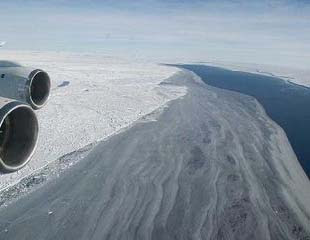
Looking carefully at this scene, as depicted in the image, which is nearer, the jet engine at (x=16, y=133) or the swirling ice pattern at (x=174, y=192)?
the jet engine at (x=16, y=133)

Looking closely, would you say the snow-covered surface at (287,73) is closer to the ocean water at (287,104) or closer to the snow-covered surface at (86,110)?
the ocean water at (287,104)

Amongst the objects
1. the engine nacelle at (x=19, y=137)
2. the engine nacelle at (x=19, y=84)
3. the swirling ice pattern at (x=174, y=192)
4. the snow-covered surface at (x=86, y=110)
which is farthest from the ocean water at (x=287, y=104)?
the engine nacelle at (x=19, y=137)

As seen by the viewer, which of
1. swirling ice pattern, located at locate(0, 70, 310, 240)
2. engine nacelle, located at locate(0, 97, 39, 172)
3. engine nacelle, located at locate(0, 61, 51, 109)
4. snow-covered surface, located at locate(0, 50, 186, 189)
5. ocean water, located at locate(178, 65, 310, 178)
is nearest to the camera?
engine nacelle, located at locate(0, 97, 39, 172)

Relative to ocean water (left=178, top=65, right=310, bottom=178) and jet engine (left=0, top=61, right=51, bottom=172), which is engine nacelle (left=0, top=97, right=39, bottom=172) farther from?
ocean water (left=178, top=65, right=310, bottom=178)

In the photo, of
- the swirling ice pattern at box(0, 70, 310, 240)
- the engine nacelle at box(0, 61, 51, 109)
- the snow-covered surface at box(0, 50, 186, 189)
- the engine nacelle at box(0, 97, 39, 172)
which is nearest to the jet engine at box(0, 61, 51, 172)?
the engine nacelle at box(0, 97, 39, 172)

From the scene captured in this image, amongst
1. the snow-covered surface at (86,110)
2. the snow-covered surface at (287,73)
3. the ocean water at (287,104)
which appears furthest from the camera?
the snow-covered surface at (287,73)

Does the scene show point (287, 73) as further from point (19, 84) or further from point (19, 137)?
point (19, 137)

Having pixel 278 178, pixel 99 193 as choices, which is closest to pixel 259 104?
pixel 278 178
